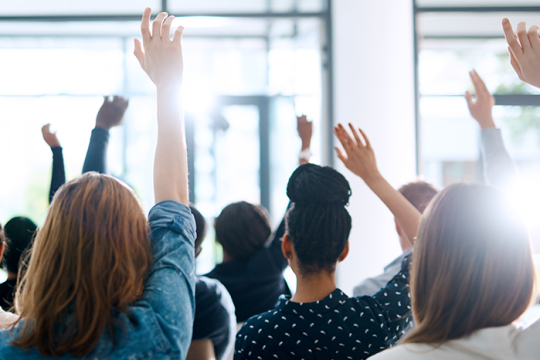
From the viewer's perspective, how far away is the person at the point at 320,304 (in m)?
1.03

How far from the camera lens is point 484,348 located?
74 centimetres

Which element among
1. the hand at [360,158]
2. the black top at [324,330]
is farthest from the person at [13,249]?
the hand at [360,158]

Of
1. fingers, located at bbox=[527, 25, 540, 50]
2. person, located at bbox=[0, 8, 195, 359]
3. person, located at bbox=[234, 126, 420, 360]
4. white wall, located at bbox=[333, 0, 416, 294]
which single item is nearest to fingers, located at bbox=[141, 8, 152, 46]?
person, located at bbox=[0, 8, 195, 359]

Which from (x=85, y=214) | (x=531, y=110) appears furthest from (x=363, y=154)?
(x=531, y=110)

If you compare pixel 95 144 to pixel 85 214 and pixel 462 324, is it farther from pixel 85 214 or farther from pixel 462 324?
pixel 462 324

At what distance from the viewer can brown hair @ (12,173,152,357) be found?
74cm

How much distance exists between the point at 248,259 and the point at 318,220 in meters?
0.82

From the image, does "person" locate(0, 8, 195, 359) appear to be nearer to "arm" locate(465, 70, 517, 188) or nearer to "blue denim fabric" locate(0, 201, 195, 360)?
"blue denim fabric" locate(0, 201, 195, 360)

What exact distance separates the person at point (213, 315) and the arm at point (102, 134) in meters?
0.38

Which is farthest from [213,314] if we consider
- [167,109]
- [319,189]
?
[167,109]

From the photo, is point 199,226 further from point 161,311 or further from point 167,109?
point 161,311

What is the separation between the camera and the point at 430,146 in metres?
3.69

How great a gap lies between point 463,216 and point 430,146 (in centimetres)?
308

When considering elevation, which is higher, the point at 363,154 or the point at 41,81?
the point at 41,81
